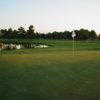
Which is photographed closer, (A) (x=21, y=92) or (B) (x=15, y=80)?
(A) (x=21, y=92)

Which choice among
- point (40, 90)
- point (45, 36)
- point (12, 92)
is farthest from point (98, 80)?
point (45, 36)

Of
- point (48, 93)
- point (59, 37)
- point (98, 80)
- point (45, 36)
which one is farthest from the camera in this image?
point (45, 36)

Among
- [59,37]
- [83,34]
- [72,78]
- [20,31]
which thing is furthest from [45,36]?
[72,78]

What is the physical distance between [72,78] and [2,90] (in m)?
3.50

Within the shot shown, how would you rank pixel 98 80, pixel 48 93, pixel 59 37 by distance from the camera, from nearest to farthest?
pixel 48 93 → pixel 98 80 → pixel 59 37

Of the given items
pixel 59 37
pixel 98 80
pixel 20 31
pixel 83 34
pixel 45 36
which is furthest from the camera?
pixel 45 36

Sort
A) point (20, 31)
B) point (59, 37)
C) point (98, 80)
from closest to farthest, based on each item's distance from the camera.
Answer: point (98, 80) → point (20, 31) → point (59, 37)

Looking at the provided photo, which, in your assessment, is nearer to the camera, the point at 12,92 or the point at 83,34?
the point at 12,92

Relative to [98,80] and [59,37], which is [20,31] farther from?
[98,80]

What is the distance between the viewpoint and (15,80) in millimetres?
10617

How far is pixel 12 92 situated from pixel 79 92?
222 centimetres

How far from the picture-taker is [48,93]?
820 centimetres

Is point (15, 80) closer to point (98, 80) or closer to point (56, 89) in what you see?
point (56, 89)

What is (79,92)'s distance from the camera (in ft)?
27.4
